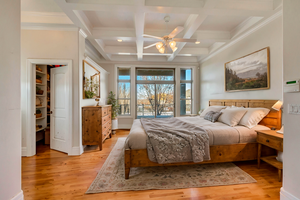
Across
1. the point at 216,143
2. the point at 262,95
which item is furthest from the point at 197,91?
the point at 216,143

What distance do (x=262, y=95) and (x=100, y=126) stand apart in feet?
11.9

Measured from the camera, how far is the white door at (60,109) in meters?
3.11

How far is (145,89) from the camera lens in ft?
19.2

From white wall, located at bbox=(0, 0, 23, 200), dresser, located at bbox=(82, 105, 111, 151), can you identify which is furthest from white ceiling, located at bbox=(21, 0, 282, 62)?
dresser, located at bbox=(82, 105, 111, 151)

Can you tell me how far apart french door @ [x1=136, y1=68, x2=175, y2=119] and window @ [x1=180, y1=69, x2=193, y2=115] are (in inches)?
15.3

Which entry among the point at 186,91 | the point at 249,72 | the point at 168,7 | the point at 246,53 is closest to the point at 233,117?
the point at 249,72

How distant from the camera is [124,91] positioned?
19.1 ft

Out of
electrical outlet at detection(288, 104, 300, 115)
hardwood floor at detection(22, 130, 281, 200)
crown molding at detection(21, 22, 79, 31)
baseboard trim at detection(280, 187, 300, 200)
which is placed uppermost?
crown molding at detection(21, 22, 79, 31)

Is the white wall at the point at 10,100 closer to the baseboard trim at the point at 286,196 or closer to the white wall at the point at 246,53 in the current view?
the baseboard trim at the point at 286,196

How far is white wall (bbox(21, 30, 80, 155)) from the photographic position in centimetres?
296

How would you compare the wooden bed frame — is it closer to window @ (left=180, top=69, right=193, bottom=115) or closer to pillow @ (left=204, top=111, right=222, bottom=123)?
pillow @ (left=204, top=111, right=222, bottom=123)

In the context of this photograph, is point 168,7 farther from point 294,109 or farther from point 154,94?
point 154,94

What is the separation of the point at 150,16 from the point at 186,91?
12.0 feet

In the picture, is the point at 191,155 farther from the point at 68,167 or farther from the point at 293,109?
the point at 68,167
